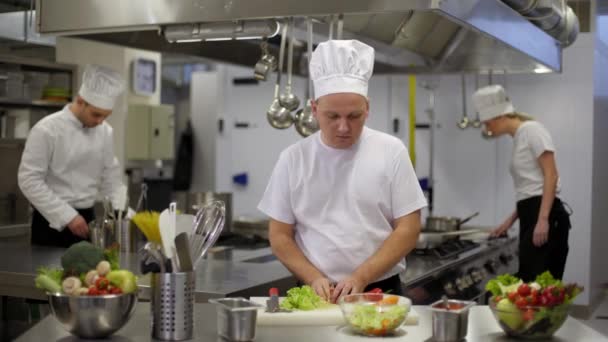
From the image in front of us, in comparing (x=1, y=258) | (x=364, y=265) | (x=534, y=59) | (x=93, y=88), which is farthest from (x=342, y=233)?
(x=534, y=59)

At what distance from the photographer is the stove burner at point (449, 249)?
394cm

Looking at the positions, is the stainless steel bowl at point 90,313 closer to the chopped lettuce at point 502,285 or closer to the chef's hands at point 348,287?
the chef's hands at point 348,287

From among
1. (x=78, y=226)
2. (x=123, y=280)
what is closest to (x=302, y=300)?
(x=123, y=280)

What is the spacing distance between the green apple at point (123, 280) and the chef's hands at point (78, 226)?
75.7 inches

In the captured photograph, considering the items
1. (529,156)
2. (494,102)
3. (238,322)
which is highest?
(494,102)

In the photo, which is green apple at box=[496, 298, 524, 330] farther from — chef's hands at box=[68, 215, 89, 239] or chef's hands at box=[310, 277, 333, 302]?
chef's hands at box=[68, 215, 89, 239]

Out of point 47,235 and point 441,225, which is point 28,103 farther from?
point 441,225

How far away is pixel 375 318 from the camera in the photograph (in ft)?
6.17

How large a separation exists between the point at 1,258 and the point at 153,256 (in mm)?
1774

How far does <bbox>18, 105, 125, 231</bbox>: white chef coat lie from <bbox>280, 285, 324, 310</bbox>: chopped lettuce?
1.94 meters

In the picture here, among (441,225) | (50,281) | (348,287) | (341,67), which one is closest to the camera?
(50,281)

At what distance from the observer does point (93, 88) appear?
3.95 meters

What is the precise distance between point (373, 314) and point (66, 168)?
2.49m

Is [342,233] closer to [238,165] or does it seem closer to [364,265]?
[364,265]
